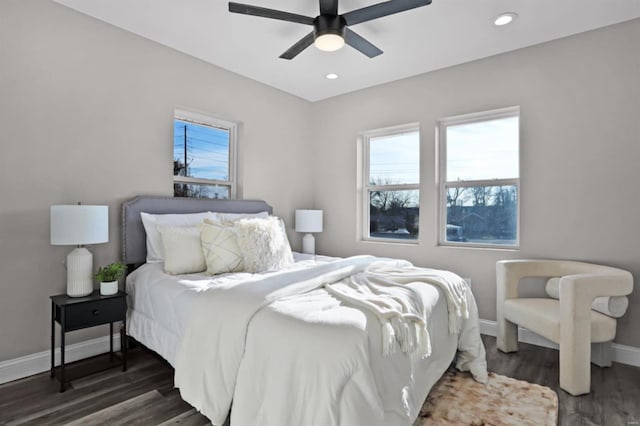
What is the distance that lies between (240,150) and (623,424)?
3.88 metres

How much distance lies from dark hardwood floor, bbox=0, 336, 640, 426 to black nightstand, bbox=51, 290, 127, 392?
5.0 inches

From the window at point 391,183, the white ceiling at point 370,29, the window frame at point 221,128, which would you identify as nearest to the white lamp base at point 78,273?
the window frame at point 221,128

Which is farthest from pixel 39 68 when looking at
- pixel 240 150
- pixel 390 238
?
pixel 390 238

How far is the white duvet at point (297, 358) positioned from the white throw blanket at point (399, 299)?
4cm

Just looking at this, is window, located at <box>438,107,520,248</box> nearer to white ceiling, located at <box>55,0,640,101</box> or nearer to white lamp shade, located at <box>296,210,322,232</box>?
white ceiling, located at <box>55,0,640,101</box>

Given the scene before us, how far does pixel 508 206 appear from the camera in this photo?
11.6 feet

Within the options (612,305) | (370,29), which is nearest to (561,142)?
(612,305)

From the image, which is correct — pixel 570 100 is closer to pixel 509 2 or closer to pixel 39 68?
pixel 509 2

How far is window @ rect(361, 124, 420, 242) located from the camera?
4184mm

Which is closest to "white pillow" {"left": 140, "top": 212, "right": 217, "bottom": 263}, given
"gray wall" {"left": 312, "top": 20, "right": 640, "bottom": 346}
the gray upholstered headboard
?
Answer: the gray upholstered headboard

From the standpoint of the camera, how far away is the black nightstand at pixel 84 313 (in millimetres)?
2322

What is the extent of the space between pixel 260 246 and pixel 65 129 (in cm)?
176

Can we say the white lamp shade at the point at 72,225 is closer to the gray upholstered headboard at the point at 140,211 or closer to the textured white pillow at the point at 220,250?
the gray upholstered headboard at the point at 140,211

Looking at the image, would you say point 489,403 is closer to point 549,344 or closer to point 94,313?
point 549,344
